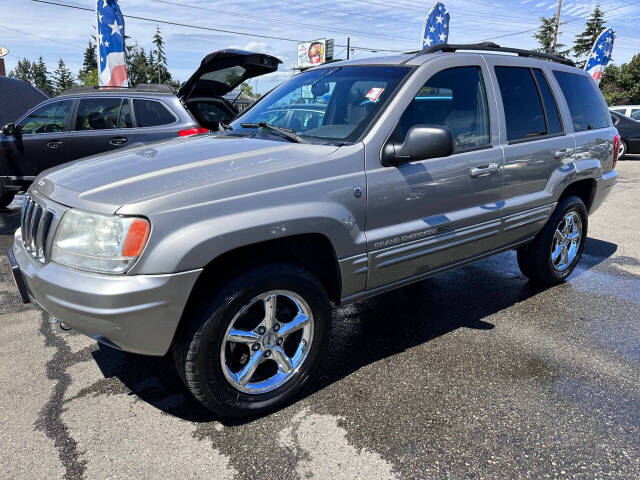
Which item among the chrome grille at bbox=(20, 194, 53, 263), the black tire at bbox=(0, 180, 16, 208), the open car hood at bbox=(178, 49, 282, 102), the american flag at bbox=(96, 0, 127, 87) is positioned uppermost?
the american flag at bbox=(96, 0, 127, 87)

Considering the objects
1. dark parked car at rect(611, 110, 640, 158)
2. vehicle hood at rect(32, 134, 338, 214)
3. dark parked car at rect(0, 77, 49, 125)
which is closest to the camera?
vehicle hood at rect(32, 134, 338, 214)

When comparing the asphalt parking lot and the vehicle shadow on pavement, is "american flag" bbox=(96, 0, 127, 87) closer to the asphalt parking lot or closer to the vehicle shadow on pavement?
the asphalt parking lot

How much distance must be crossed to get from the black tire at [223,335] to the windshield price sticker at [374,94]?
118cm

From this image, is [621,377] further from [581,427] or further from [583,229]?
[583,229]

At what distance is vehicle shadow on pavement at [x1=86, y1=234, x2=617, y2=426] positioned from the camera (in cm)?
273

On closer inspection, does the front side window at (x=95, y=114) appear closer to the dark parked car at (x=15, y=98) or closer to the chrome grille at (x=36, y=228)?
the dark parked car at (x=15, y=98)

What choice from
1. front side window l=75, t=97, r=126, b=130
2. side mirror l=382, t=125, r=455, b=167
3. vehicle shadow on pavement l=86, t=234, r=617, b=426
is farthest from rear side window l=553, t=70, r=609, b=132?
front side window l=75, t=97, r=126, b=130

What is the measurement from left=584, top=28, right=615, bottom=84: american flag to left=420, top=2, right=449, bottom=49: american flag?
7.13 metres

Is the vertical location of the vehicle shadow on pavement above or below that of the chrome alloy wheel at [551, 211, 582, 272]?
below

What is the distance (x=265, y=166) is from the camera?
238 cm

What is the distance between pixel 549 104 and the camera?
389cm

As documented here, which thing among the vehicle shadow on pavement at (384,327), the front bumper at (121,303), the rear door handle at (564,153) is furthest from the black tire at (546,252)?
the front bumper at (121,303)

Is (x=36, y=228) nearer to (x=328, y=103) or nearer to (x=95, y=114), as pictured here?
(x=328, y=103)

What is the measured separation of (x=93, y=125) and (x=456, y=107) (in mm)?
5244
